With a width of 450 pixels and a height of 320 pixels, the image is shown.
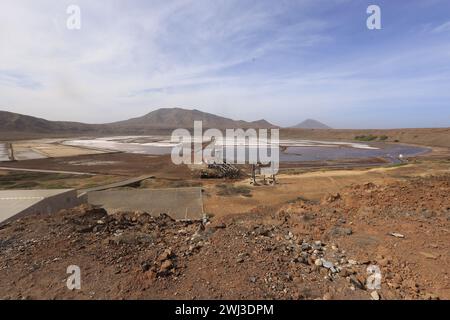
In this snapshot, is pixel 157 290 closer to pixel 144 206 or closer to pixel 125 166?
pixel 144 206

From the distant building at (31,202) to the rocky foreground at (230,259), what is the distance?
7.17 ft

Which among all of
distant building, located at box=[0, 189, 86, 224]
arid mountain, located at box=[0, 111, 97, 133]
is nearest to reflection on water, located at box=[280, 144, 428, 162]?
distant building, located at box=[0, 189, 86, 224]

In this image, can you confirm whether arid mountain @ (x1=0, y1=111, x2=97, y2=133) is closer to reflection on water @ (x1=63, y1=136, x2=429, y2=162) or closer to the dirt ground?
reflection on water @ (x1=63, y1=136, x2=429, y2=162)

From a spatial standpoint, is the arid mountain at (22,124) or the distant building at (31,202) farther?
the arid mountain at (22,124)

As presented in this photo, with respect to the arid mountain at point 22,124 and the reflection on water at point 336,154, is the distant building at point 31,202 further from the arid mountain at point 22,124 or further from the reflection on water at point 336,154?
the arid mountain at point 22,124

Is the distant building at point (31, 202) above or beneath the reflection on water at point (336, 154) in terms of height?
above

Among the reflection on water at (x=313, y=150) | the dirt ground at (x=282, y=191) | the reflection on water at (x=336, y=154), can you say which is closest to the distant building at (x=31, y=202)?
the dirt ground at (x=282, y=191)

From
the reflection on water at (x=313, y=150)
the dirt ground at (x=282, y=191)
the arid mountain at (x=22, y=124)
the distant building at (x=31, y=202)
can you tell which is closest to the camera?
the distant building at (x=31, y=202)

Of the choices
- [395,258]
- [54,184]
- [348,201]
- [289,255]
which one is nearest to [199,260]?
[289,255]

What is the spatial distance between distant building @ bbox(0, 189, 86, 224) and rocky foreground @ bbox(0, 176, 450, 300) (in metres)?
2.19

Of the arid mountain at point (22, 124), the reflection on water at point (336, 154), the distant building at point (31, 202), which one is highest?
the arid mountain at point (22, 124)

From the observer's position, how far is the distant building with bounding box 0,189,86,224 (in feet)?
31.6

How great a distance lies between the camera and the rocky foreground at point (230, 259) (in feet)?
15.3
